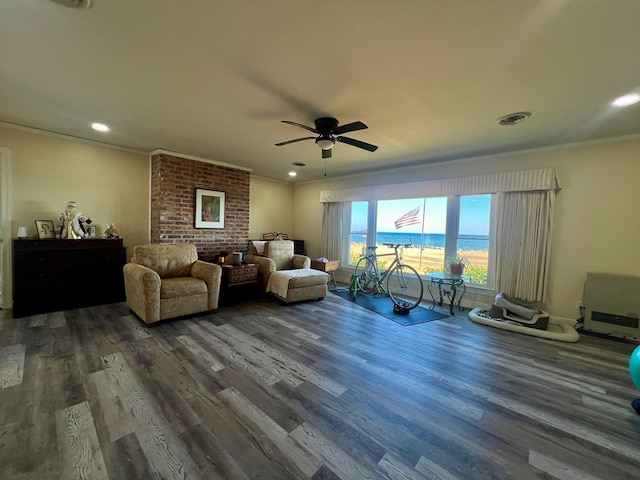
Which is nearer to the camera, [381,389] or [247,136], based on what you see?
[381,389]

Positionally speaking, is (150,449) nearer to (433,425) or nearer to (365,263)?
(433,425)

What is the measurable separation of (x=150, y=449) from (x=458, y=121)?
3.67m

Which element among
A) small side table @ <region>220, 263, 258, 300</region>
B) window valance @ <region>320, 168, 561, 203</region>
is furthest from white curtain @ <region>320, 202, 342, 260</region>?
small side table @ <region>220, 263, 258, 300</region>

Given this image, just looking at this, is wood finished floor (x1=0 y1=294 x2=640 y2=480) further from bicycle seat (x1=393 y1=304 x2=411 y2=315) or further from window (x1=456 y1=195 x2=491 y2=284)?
window (x1=456 y1=195 x2=491 y2=284)

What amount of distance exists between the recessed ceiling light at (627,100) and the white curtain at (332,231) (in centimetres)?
413

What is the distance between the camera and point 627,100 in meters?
2.23

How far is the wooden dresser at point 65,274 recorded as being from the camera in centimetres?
321

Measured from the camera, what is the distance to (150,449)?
4.62 ft

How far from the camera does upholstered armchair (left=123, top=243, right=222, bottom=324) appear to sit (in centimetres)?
307

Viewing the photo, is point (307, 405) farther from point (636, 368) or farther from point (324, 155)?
point (324, 155)

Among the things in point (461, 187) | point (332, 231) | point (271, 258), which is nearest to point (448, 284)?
point (461, 187)

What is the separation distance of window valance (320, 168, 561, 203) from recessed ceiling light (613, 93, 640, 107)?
3.96ft

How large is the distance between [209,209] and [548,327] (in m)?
5.47

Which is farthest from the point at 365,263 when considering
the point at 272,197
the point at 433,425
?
the point at 433,425
